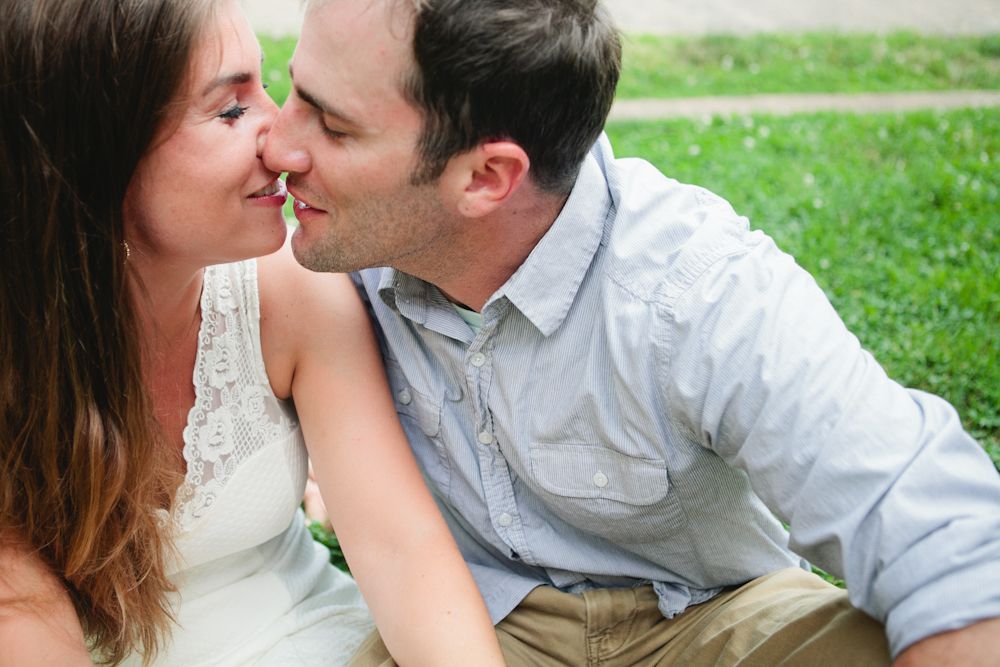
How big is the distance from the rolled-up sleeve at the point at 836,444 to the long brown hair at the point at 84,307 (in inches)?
43.7

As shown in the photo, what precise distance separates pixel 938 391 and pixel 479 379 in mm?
2161

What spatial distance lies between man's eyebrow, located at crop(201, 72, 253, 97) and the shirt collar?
688 mm

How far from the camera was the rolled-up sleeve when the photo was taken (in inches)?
75.9

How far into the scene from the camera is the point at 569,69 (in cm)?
239

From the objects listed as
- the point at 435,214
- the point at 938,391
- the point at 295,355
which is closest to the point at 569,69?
the point at 435,214

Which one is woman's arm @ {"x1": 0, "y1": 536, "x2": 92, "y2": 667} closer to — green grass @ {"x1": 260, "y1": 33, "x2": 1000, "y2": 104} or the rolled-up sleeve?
the rolled-up sleeve

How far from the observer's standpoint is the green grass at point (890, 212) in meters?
4.16

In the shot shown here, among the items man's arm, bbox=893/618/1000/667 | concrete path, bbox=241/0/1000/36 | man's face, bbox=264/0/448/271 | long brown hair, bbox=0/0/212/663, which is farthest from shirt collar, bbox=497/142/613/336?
concrete path, bbox=241/0/1000/36

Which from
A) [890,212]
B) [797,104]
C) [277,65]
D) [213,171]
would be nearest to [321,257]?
[213,171]

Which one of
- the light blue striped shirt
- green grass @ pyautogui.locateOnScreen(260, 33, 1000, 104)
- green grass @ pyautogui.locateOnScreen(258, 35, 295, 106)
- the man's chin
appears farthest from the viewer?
green grass @ pyautogui.locateOnScreen(260, 33, 1000, 104)

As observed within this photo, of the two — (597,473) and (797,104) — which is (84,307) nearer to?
(597,473)

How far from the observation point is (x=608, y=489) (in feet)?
8.00

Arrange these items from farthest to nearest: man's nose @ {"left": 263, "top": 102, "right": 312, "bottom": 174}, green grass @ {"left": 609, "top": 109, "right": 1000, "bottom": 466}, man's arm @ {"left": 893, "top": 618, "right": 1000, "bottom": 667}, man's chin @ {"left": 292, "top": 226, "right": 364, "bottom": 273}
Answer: green grass @ {"left": 609, "top": 109, "right": 1000, "bottom": 466}, man's chin @ {"left": 292, "top": 226, "right": 364, "bottom": 273}, man's nose @ {"left": 263, "top": 102, "right": 312, "bottom": 174}, man's arm @ {"left": 893, "top": 618, "right": 1000, "bottom": 667}

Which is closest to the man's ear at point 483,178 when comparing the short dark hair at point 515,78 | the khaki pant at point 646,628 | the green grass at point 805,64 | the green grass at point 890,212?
the short dark hair at point 515,78
